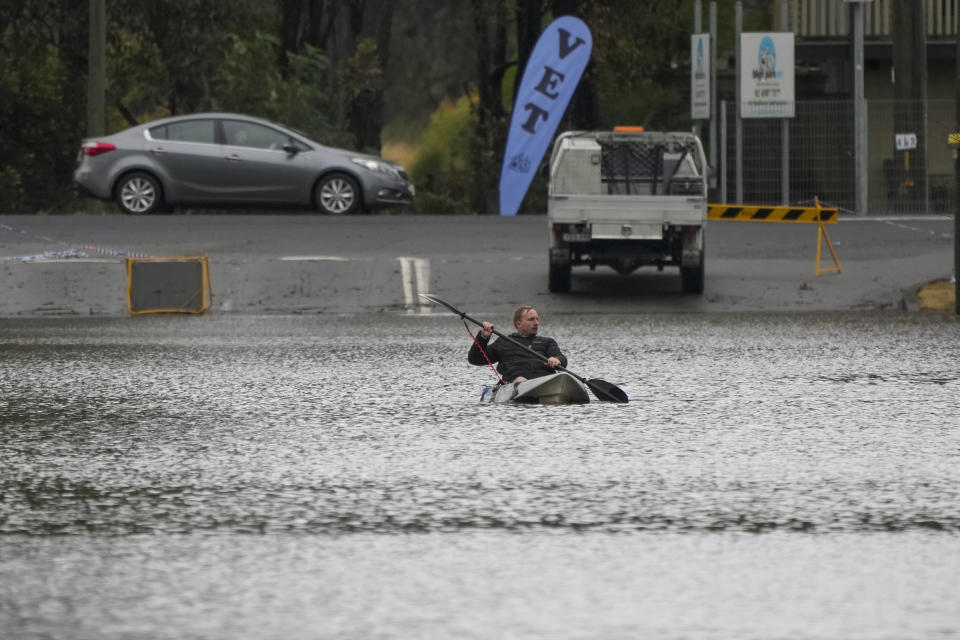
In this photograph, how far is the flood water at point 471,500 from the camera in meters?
6.33

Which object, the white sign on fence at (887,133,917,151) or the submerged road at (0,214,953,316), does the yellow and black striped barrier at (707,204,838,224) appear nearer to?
the submerged road at (0,214,953,316)

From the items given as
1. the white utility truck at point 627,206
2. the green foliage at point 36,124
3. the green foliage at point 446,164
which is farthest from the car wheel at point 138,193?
the green foliage at point 36,124

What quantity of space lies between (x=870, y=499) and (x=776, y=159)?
1039 inches

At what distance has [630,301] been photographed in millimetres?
23578

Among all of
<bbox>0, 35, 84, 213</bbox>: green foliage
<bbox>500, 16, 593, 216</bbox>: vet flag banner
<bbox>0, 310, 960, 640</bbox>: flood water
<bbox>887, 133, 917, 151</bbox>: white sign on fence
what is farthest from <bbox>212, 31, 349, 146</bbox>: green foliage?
<bbox>0, 310, 960, 640</bbox>: flood water

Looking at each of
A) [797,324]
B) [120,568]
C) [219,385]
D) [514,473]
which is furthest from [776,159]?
[120,568]

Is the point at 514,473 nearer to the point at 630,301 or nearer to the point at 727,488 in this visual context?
the point at 727,488

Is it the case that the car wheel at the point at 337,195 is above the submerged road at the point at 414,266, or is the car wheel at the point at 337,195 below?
above

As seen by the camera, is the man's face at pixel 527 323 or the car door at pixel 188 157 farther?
the car door at pixel 188 157

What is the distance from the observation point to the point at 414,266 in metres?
25.0

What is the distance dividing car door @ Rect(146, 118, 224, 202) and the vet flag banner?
19.2 ft

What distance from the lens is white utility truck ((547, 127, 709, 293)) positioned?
2272cm

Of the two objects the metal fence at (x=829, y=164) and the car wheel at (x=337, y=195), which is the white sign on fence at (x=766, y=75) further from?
the car wheel at (x=337, y=195)

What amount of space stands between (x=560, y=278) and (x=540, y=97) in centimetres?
1069
